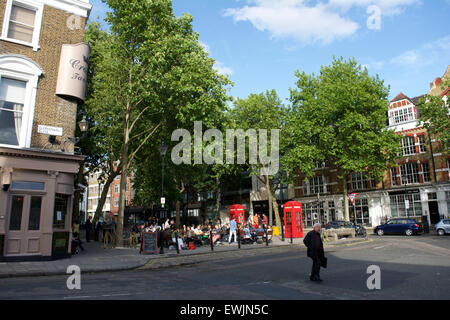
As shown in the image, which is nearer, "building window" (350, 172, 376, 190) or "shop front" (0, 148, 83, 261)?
"shop front" (0, 148, 83, 261)

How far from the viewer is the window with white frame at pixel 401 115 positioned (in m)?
39.2

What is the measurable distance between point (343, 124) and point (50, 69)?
2802cm

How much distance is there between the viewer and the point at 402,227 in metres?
30.3

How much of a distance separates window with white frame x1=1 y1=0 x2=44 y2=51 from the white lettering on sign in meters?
3.62

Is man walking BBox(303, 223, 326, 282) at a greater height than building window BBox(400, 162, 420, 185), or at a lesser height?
lesser

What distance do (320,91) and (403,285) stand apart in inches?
1218

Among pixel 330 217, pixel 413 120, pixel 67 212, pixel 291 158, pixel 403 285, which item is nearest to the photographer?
pixel 403 285

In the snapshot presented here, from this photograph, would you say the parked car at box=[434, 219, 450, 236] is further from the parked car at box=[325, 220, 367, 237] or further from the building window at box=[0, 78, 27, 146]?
the building window at box=[0, 78, 27, 146]

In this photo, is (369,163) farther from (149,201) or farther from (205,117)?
(149,201)

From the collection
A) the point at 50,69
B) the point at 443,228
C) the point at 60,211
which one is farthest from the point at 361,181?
the point at 50,69

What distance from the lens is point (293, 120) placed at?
37.0m

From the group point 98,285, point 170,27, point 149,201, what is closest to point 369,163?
point 170,27

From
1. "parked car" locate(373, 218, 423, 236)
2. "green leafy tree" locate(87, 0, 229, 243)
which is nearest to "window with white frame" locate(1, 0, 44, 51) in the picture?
"green leafy tree" locate(87, 0, 229, 243)

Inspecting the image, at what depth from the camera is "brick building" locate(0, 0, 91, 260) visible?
1387cm
